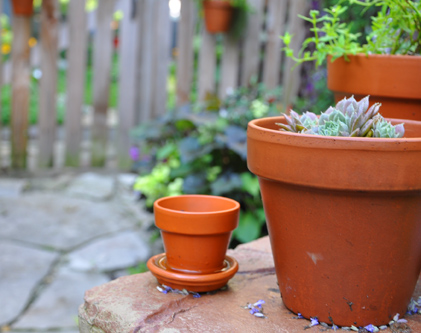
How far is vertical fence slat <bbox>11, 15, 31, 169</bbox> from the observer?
Result: 12.3ft

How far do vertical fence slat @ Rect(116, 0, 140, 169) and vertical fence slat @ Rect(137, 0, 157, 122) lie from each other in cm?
6

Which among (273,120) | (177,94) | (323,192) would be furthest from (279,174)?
(177,94)

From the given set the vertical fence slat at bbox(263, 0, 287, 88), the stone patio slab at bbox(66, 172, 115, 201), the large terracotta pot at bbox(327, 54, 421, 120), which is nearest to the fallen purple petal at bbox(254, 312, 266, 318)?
the large terracotta pot at bbox(327, 54, 421, 120)

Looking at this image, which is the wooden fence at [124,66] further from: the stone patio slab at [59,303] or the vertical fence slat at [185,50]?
the stone patio slab at [59,303]

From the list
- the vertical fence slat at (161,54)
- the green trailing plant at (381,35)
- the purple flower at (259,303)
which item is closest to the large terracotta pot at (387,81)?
the green trailing plant at (381,35)

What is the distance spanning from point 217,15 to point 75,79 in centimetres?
115

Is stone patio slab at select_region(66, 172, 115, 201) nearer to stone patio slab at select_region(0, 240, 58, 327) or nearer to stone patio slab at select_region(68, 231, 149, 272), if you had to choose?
stone patio slab at select_region(68, 231, 149, 272)

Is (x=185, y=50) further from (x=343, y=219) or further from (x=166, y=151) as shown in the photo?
(x=343, y=219)

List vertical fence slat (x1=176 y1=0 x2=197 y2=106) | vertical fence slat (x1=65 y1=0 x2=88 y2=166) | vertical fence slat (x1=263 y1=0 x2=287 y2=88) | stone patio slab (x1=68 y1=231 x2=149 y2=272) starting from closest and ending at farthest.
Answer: stone patio slab (x1=68 y1=231 x2=149 y2=272), vertical fence slat (x1=263 y1=0 x2=287 y2=88), vertical fence slat (x1=65 y1=0 x2=88 y2=166), vertical fence slat (x1=176 y1=0 x2=197 y2=106)

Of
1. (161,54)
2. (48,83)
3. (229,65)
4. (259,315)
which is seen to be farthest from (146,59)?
(259,315)

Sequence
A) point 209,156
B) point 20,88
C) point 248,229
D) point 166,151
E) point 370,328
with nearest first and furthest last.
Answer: point 370,328 < point 248,229 < point 209,156 < point 166,151 < point 20,88

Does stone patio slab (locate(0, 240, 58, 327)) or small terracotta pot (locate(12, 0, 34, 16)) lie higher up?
small terracotta pot (locate(12, 0, 34, 16))

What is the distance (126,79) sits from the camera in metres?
3.99

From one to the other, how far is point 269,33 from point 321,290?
3.04 m
